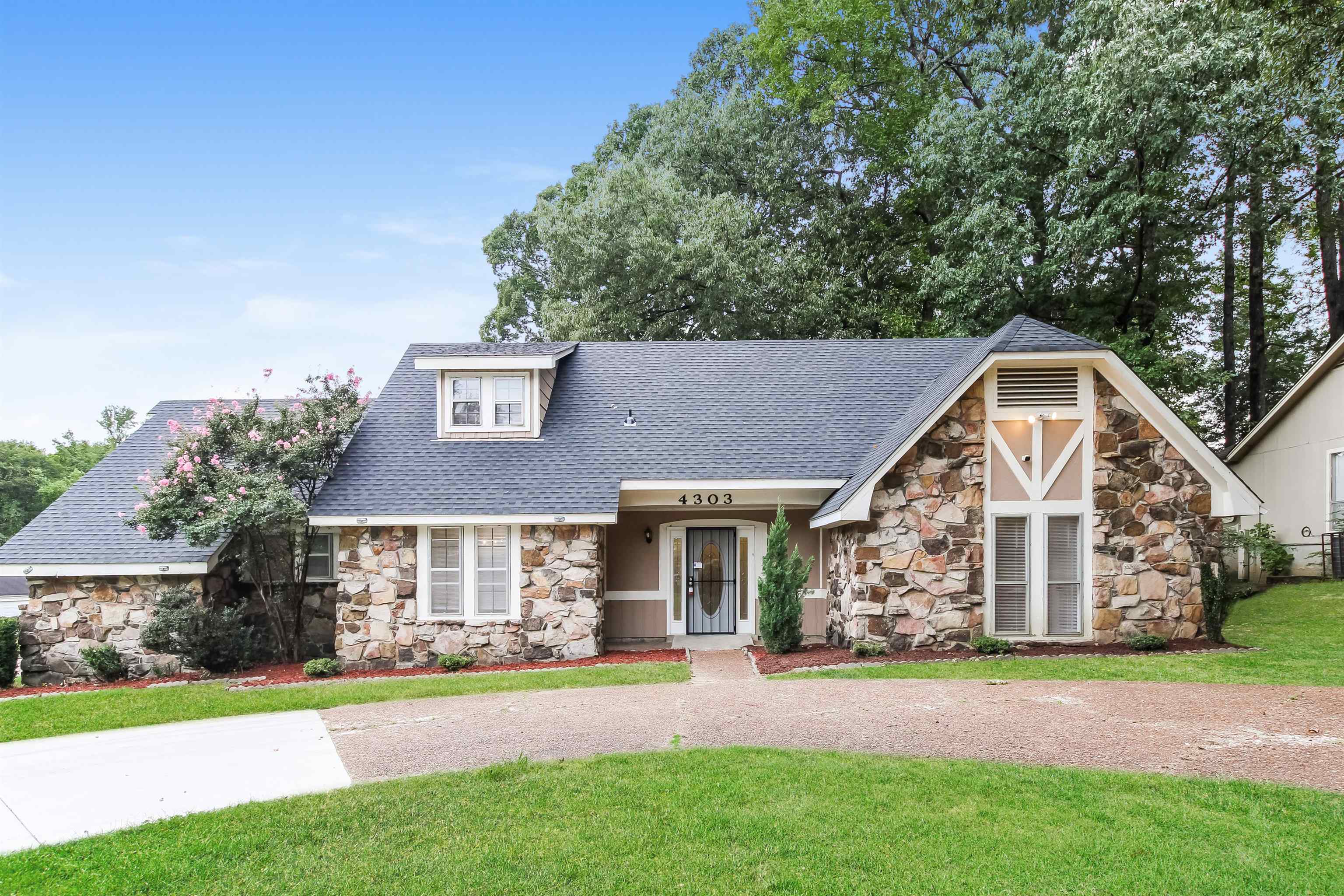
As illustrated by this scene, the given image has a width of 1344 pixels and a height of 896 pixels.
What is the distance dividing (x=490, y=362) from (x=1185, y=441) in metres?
11.1

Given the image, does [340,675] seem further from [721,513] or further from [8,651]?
[721,513]

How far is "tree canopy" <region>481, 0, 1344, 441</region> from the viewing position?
18.6 meters

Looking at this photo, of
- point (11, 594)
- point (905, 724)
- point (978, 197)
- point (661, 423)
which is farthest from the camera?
point (978, 197)

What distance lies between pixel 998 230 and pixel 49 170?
20532 mm

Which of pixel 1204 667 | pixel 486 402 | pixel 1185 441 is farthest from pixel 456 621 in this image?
pixel 1185 441

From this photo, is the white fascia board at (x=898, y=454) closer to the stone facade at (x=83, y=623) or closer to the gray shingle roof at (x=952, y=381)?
the gray shingle roof at (x=952, y=381)

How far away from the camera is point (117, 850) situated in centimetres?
496

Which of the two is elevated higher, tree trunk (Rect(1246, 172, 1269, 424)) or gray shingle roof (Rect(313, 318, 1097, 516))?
tree trunk (Rect(1246, 172, 1269, 424))

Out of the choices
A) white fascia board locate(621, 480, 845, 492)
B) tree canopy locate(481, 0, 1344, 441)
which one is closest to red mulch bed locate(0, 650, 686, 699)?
white fascia board locate(621, 480, 845, 492)

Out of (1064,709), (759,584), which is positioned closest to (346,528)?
(759,584)

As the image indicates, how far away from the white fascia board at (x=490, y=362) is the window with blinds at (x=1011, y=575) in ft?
26.2

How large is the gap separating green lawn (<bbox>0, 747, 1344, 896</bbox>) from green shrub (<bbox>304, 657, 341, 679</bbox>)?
6.72m

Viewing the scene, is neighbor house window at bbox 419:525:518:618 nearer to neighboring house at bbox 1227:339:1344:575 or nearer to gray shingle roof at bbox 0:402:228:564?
gray shingle roof at bbox 0:402:228:564

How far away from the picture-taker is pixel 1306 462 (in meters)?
17.9
